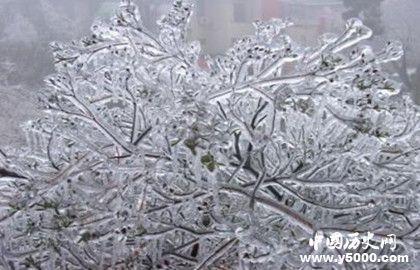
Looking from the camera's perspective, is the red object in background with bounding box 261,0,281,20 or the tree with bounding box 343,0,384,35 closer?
the tree with bounding box 343,0,384,35

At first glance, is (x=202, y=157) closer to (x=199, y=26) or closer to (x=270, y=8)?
(x=199, y=26)

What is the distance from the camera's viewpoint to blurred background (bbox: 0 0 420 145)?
7.45 meters

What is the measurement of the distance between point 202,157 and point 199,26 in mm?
6146

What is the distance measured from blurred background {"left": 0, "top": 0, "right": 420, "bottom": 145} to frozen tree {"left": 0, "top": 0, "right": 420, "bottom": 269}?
166 inches

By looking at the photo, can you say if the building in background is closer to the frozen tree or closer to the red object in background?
the red object in background

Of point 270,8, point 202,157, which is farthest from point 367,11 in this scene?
point 202,157

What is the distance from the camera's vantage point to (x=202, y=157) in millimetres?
2102

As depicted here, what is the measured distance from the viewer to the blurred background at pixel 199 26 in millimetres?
7453

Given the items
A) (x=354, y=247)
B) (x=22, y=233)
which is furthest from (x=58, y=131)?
(x=354, y=247)

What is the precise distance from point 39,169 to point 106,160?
0.94 feet

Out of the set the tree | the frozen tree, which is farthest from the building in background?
the frozen tree

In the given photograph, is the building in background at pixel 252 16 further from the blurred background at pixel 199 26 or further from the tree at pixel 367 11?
the tree at pixel 367 11

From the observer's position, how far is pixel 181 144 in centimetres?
214

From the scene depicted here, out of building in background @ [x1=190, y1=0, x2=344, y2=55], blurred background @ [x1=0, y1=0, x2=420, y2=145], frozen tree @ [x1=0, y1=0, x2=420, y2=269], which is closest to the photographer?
frozen tree @ [x1=0, y1=0, x2=420, y2=269]
